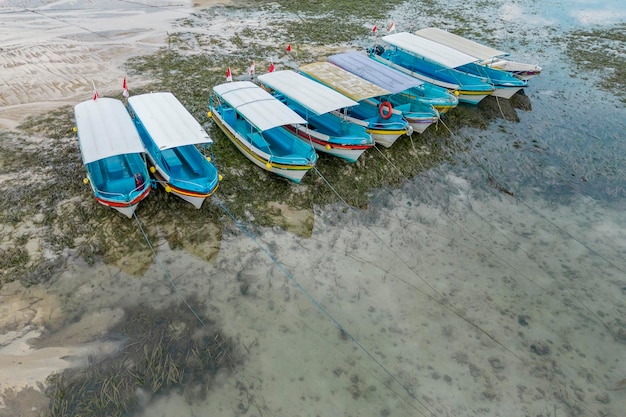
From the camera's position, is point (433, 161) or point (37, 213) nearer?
point (37, 213)

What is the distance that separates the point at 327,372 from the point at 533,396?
566cm

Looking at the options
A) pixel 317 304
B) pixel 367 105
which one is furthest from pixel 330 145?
pixel 317 304

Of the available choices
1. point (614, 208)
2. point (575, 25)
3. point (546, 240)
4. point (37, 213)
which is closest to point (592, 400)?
point (546, 240)

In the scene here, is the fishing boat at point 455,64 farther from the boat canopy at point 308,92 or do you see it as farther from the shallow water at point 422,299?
the boat canopy at point 308,92

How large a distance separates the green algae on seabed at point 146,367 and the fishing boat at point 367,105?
1118 cm

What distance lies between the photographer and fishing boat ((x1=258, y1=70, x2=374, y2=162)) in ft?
53.7

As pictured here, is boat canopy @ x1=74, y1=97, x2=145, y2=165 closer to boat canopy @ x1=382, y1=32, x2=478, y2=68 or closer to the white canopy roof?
the white canopy roof

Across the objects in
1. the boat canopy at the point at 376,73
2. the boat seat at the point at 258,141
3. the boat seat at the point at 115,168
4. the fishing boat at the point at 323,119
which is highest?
the boat canopy at the point at 376,73

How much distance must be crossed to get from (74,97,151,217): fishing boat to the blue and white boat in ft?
52.2

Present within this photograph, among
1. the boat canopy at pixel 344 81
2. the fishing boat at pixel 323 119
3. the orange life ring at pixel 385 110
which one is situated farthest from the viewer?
the orange life ring at pixel 385 110

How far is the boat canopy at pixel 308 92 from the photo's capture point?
1619 cm

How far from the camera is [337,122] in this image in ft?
59.6

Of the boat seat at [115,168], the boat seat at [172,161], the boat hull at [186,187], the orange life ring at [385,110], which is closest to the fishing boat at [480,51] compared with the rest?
the orange life ring at [385,110]

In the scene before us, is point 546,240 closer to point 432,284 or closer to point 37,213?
point 432,284
